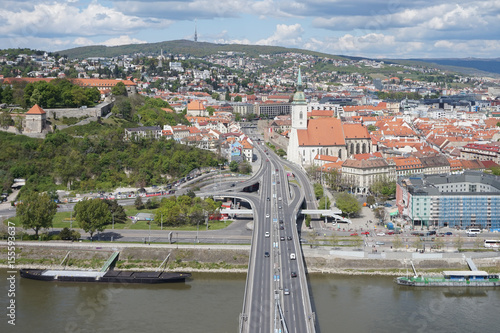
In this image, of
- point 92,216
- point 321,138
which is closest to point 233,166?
point 321,138

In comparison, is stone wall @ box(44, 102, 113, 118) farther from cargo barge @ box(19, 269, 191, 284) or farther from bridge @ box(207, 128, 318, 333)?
cargo barge @ box(19, 269, 191, 284)

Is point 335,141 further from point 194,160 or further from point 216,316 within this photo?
point 216,316

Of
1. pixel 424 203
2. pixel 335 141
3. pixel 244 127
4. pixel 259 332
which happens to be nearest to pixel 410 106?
pixel 244 127

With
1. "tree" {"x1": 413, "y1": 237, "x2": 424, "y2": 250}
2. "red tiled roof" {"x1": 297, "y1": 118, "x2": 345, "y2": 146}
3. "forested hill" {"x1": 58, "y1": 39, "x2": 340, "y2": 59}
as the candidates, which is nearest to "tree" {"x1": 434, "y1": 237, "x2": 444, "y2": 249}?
"tree" {"x1": 413, "y1": 237, "x2": 424, "y2": 250}

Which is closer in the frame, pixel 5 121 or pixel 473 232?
pixel 473 232

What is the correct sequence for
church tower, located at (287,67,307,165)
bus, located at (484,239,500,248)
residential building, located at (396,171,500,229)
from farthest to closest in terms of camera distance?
church tower, located at (287,67,307,165) < residential building, located at (396,171,500,229) < bus, located at (484,239,500,248)

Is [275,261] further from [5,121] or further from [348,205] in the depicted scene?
[5,121]
